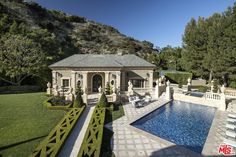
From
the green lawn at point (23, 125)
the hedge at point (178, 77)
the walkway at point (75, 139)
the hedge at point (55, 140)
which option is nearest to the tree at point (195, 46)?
the hedge at point (178, 77)

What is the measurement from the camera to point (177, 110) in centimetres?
2095

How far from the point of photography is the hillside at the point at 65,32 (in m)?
48.2

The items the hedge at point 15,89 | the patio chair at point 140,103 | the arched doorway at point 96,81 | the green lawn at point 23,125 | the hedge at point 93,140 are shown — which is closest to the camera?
the hedge at point 93,140

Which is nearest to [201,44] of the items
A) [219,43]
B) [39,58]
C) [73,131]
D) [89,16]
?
[219,43]

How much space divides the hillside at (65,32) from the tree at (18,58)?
451 centimetres

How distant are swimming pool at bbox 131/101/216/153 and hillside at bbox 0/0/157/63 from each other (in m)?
28.4

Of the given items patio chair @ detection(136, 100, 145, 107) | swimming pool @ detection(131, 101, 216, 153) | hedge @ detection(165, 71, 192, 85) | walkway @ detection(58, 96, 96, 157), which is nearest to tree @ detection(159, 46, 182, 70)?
hedge @ detection(165, 71, 192, 85)

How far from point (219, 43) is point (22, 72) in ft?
126

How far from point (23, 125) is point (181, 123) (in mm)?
13443

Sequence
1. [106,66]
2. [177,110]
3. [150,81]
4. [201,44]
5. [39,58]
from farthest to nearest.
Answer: [201,44] < [39,58] < [150,81] < [106,66] < [177,110]

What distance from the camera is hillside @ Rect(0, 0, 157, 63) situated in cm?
4825

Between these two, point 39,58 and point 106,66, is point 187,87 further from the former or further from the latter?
point 39,58

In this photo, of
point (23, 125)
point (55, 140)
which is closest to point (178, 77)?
point (23, 125)

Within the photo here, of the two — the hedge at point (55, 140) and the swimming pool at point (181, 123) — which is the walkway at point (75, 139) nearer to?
the hedge at point (55, 140)
